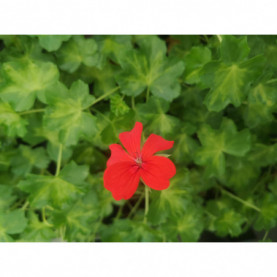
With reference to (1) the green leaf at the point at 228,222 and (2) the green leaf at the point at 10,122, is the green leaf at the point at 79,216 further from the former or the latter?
(1) the green leaf at the point at 228,222

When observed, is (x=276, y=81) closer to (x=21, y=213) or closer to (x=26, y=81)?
(x=26, y=81)

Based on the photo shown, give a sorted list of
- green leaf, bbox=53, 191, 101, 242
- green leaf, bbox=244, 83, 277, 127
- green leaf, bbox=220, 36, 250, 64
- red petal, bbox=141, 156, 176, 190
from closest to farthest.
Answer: red petal, bbox=141, 156, 176, 190, green leaf, bbox=220, 36, 250, 64, green leaf, bbox=244, 83, 277, 127, green leaf, bbox=53, 191, 101, 242

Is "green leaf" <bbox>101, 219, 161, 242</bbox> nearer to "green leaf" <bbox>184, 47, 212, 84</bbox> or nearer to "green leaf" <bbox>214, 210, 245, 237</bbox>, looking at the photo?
"green leaf" <bbox>214, 210, 245, 237</bbox>

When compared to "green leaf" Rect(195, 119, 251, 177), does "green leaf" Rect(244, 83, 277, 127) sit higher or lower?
higher

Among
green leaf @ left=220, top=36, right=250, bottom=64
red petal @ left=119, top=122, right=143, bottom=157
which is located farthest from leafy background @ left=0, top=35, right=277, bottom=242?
red petal @ left=119, top=122, right=143, bottom=157

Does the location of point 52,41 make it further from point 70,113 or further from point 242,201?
point 242,201

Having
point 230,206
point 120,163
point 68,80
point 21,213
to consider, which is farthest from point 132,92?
point 230,206
